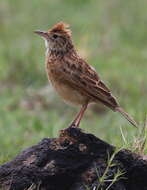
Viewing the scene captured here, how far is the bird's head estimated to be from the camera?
9898 mm

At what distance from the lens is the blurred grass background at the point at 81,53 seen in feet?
42.4

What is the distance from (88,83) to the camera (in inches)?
367

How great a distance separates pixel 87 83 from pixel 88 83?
13 mm

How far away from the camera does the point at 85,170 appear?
8.31 m

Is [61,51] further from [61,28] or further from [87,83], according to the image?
[87,83]

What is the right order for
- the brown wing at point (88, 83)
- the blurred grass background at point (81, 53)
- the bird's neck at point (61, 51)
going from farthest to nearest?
1. the blurred grass background at point (81, 53)
2. the bird's neck at point (61, 51)
3. the brown wing at point (88, 83)

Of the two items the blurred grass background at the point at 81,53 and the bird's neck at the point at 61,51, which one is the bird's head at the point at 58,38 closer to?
the bird's neck at the point at 61,51

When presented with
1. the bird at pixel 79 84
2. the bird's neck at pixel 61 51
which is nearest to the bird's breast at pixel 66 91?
the bird at pixel 79 84

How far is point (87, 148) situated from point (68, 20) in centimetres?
1086

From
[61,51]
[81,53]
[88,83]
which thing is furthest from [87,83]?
[81,53]

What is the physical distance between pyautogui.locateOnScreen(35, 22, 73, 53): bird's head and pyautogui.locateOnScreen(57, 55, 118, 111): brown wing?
0.51 meters

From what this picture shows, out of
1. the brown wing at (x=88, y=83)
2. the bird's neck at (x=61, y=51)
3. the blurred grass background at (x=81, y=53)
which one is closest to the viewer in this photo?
the brown wing at (x=88, y=83)

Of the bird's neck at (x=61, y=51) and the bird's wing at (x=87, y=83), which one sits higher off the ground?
the bird's neck at (x=61, y=51)

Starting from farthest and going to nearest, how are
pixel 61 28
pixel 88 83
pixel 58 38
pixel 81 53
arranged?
pixel 81 53 → pixel 58 38 → pixel 61 28 → pixel 88 83
